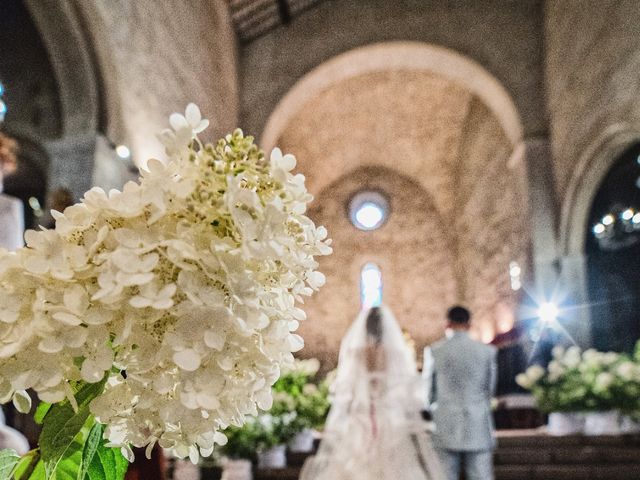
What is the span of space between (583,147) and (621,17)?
5.15 feet

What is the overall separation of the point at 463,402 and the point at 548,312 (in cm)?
473

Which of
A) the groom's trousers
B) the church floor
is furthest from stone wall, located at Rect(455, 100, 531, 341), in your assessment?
the groom's trousers

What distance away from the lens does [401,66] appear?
10258 mm

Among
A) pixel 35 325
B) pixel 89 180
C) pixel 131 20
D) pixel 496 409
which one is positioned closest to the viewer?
pixel 35 325

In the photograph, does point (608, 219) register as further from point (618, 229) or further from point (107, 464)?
point (107, 464)

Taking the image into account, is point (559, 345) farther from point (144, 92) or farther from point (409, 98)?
point (409, 98)

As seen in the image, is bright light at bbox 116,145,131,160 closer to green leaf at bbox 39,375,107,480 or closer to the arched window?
green leaf at bbox 39,375,107,480

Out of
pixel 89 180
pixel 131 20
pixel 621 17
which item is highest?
pixel 621 17

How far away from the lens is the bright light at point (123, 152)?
571cm

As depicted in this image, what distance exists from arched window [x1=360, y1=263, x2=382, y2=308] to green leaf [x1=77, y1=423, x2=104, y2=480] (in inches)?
571

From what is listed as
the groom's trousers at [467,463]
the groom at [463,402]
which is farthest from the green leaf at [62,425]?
the groom's trousers at [467,463]

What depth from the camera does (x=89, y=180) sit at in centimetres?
538

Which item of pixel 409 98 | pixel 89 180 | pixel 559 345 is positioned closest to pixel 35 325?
pixel 89 180

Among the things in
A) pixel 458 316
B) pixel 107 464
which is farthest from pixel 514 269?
pixel 107 464
